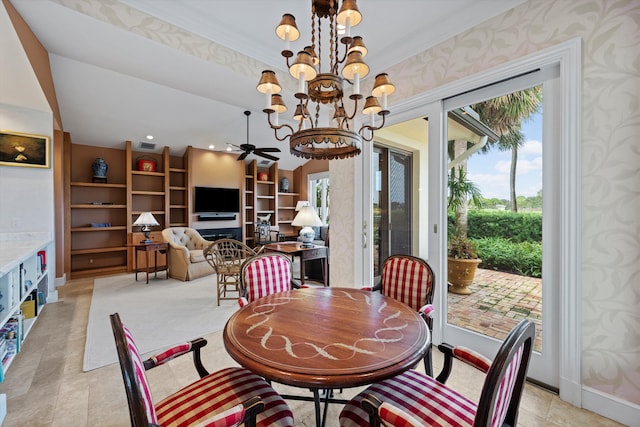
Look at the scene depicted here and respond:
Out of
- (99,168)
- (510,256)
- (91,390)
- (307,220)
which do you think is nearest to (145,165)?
(99,168)

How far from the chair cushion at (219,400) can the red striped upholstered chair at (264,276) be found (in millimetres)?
757

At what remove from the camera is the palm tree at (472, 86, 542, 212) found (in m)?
2.09

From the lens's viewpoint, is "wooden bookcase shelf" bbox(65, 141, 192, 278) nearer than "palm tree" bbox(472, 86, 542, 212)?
No

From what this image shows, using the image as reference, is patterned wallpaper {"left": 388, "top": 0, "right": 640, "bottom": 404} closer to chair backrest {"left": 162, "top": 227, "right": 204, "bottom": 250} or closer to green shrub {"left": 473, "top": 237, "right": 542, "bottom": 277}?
green shrub {"left": 473, "top": 237, "right": 542, "bottom": 277}

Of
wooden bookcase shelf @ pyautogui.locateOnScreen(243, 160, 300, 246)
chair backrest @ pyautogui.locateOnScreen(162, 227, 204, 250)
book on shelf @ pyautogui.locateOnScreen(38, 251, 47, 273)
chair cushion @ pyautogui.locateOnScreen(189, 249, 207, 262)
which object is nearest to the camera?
book on shelf @ pyautogui.locateOnScreen(38, 251, 47, 273)

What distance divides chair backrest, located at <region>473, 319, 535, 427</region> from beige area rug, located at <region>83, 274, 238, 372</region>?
2762 mm

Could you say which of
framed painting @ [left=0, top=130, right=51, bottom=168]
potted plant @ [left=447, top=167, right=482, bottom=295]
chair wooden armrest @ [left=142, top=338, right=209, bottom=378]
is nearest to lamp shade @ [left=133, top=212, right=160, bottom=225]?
framed painting @ [left=0, top=130, right=51, bottom=168]

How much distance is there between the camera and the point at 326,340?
122 cm

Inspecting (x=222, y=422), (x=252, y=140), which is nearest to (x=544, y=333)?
(x=222, y=422)

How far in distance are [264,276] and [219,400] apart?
1066 mm

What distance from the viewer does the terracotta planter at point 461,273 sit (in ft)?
8.10

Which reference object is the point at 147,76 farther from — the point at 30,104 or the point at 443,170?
the point at 443,170

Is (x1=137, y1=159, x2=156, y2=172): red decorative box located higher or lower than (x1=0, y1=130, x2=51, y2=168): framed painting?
higher

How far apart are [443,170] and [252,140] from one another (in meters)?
5.51
